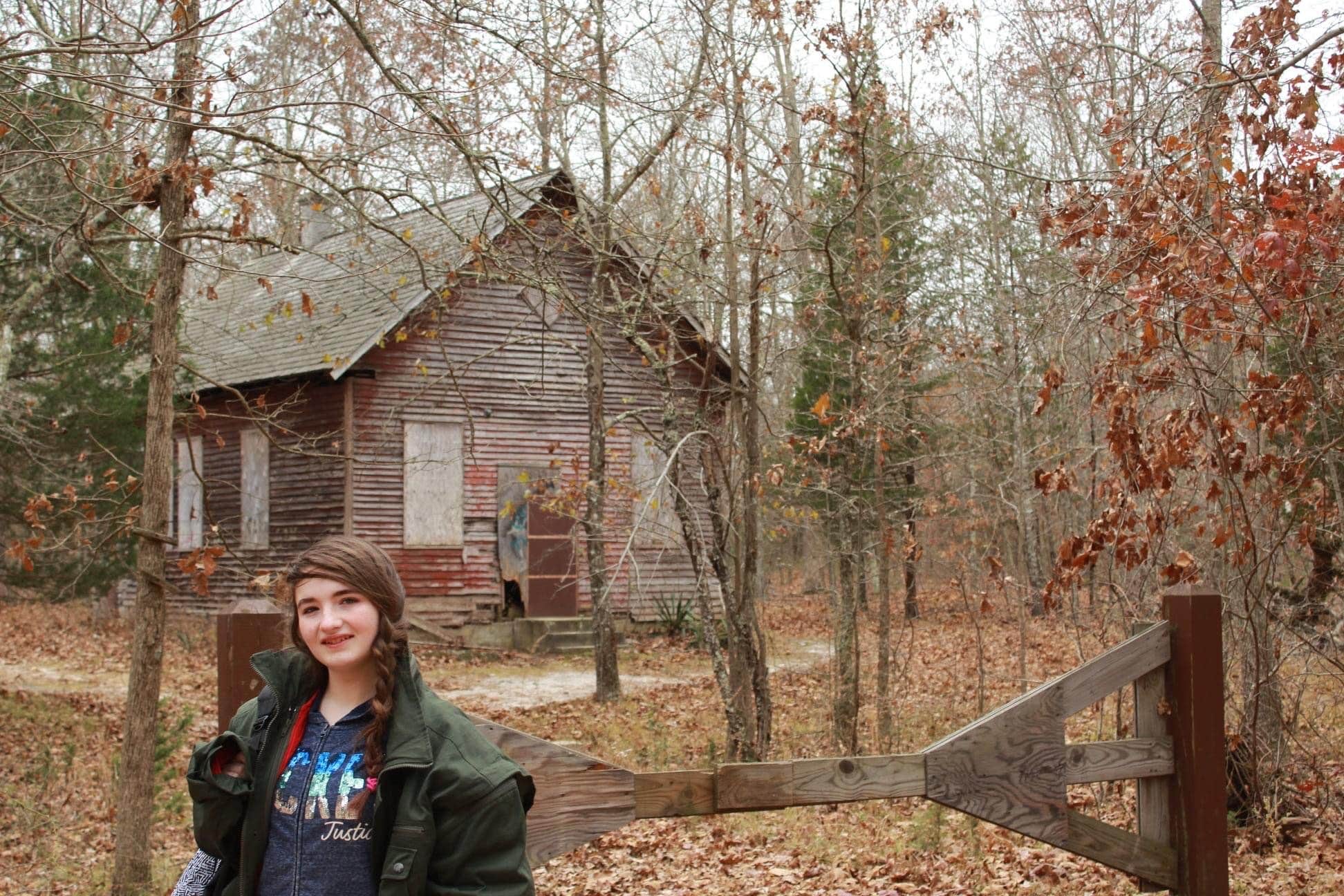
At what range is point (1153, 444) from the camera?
19.2ft

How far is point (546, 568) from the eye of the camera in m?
21.4

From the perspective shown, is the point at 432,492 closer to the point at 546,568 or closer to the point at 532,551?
the point at 532,551

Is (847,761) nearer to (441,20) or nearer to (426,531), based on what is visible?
(441,20)

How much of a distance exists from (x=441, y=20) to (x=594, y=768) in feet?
16.3

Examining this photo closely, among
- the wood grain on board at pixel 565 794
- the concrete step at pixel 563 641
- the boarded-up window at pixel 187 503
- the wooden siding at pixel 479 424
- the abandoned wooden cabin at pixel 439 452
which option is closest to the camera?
the wood grain on board at pixel 565 794

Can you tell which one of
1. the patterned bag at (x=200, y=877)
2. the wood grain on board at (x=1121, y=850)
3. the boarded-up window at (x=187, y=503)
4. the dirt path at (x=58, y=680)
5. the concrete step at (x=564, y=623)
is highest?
the boarded-up window at (x=187, y=503)

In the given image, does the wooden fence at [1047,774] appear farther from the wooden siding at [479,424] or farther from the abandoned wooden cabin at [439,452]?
the wooden siding at [479,424]

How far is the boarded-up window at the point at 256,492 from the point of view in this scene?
21484 millimetres

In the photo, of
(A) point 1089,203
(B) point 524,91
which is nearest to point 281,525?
(B) point 524,91

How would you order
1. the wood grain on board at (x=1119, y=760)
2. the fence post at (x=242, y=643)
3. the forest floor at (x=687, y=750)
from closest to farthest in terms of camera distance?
1. the fence post at (x=242, y=643)
2. the wood grain on board at (x=1119, y=760)
3. the forest floor at (x=687, y=750)

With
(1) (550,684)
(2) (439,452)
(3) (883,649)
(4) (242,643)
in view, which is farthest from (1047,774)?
(2) (439,452)

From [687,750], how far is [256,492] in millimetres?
12177

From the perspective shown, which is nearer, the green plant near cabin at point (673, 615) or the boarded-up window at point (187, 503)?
the green plant near cabin at point (673, 615)

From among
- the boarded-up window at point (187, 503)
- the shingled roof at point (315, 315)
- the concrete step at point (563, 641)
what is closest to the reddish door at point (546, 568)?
the concrete step at point (563, 641)
